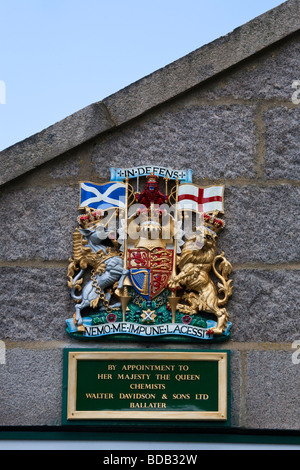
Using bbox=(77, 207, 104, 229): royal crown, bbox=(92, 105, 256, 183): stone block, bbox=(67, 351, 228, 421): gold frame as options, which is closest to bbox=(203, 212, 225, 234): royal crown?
bbox=(92, 105, 256, 183): stone block

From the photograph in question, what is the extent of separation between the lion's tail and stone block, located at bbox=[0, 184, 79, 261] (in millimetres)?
939

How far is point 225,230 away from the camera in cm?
559

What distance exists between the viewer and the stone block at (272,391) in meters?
5.35

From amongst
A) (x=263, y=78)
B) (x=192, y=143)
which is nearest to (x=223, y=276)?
(x=192, y=143)

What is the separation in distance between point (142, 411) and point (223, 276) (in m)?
0.97

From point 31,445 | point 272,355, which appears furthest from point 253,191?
point 31,445

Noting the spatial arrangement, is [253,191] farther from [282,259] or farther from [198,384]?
[198,384]

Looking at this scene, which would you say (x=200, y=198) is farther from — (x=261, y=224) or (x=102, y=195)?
(x=102, y=195)

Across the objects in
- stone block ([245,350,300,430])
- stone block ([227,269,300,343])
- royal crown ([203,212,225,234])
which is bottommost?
stone block ([245,350,300,430])

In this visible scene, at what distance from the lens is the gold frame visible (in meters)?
5.30

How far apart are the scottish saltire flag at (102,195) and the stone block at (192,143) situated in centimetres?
10

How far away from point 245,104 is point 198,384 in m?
1.86

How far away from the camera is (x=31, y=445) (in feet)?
17.6

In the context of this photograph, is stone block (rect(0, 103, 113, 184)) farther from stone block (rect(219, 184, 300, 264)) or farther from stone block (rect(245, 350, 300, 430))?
stone block (rect(245, 350, 300, 430))
